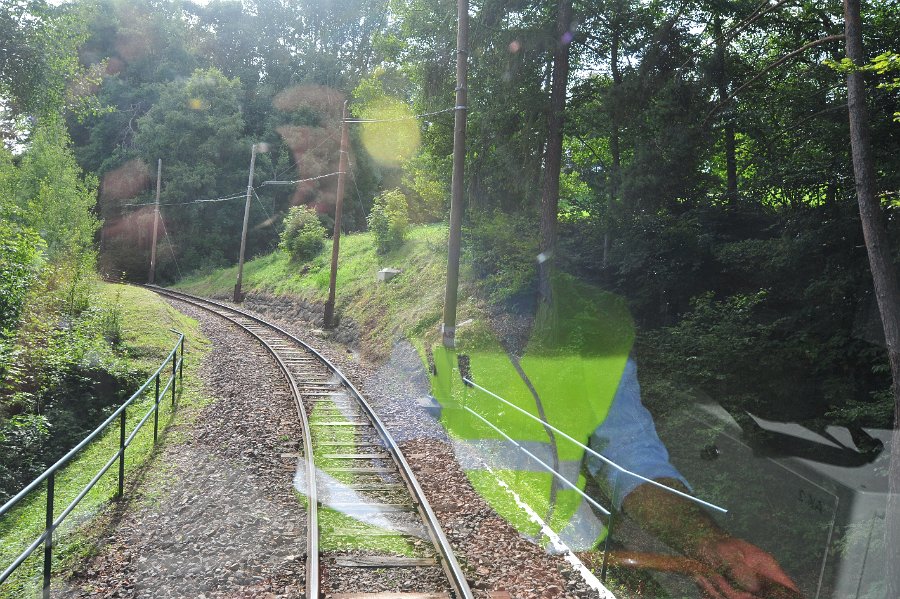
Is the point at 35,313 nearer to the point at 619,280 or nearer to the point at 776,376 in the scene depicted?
the point at 619,280

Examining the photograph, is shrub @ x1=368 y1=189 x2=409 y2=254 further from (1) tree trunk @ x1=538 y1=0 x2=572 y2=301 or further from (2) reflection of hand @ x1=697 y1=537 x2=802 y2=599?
(2) reflection of hand @ x1=697 y1=537 x2=802 y2=599

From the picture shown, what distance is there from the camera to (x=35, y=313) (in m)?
16.1

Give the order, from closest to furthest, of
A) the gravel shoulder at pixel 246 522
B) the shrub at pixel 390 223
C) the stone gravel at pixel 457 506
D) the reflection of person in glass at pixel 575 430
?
the gravel shoulder at pixel 246 522, the stone gravel at pixel 457 506, the reflection of person in glass at pixel 575 430, the shrub at pixel 390 223

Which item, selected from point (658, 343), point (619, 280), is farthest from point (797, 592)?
point (619, 280)

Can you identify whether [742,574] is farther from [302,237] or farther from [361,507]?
[302,237]

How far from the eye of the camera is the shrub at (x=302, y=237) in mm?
35656

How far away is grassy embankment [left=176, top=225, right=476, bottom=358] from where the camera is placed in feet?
65.5

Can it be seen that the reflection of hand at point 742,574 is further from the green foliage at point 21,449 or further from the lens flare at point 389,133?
the lens flare at point 389,133

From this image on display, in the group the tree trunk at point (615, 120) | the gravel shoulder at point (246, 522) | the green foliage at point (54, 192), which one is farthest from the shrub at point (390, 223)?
the gravel shoulder at point (246, 522)

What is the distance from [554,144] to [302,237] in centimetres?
2219

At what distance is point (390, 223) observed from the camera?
2822 centimetres

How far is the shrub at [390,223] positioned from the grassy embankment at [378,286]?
1.63 ft

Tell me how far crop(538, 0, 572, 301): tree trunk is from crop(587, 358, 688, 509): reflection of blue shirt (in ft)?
15.3

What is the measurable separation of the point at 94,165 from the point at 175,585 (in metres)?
55.8
